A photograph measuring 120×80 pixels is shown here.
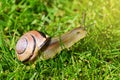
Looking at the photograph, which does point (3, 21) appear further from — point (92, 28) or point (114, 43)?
point (114, 43)

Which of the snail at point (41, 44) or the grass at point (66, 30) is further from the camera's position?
the snail at point (41, 44)

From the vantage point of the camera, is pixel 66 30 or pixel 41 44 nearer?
pixel 41 44

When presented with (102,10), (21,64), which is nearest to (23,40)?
(21,64)

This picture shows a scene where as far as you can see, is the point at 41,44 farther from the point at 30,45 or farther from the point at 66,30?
the point at 66,30

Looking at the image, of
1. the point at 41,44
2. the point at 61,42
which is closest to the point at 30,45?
the point at 41,44
